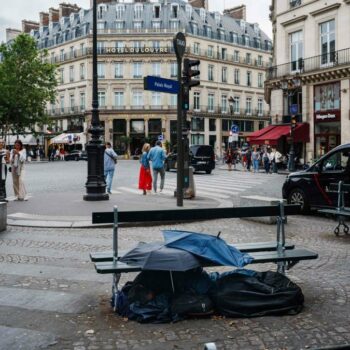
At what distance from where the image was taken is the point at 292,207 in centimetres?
600

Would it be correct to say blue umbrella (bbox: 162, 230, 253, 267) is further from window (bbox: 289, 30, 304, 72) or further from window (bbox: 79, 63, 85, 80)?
window (bbox: 79, 63, 85, 80)

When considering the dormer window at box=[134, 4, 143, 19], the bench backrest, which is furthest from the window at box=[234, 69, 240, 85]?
the bench backrest

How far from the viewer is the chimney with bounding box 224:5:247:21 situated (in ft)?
262

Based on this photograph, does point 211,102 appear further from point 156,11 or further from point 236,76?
point 156,11

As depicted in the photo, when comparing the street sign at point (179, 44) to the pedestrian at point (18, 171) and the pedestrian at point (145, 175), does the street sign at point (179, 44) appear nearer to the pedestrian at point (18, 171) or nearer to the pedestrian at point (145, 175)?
the pedestrian at point (145, 175)

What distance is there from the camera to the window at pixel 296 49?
1380 inches

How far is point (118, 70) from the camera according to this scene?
2685 inches

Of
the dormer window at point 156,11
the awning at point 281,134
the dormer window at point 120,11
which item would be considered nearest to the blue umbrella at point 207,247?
the awning at point 281,134

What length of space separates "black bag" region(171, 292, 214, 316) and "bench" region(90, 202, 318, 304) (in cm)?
38

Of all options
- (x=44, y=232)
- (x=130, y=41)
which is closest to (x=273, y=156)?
(x=44, y=232)

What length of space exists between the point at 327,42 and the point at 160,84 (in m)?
25.2

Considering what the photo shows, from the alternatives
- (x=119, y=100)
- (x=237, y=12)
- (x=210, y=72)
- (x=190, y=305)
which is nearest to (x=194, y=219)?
(x=190, y=305)

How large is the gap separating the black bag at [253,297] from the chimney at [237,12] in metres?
79.3

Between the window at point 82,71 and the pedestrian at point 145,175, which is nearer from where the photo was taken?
the pedestrian at point 145,175
